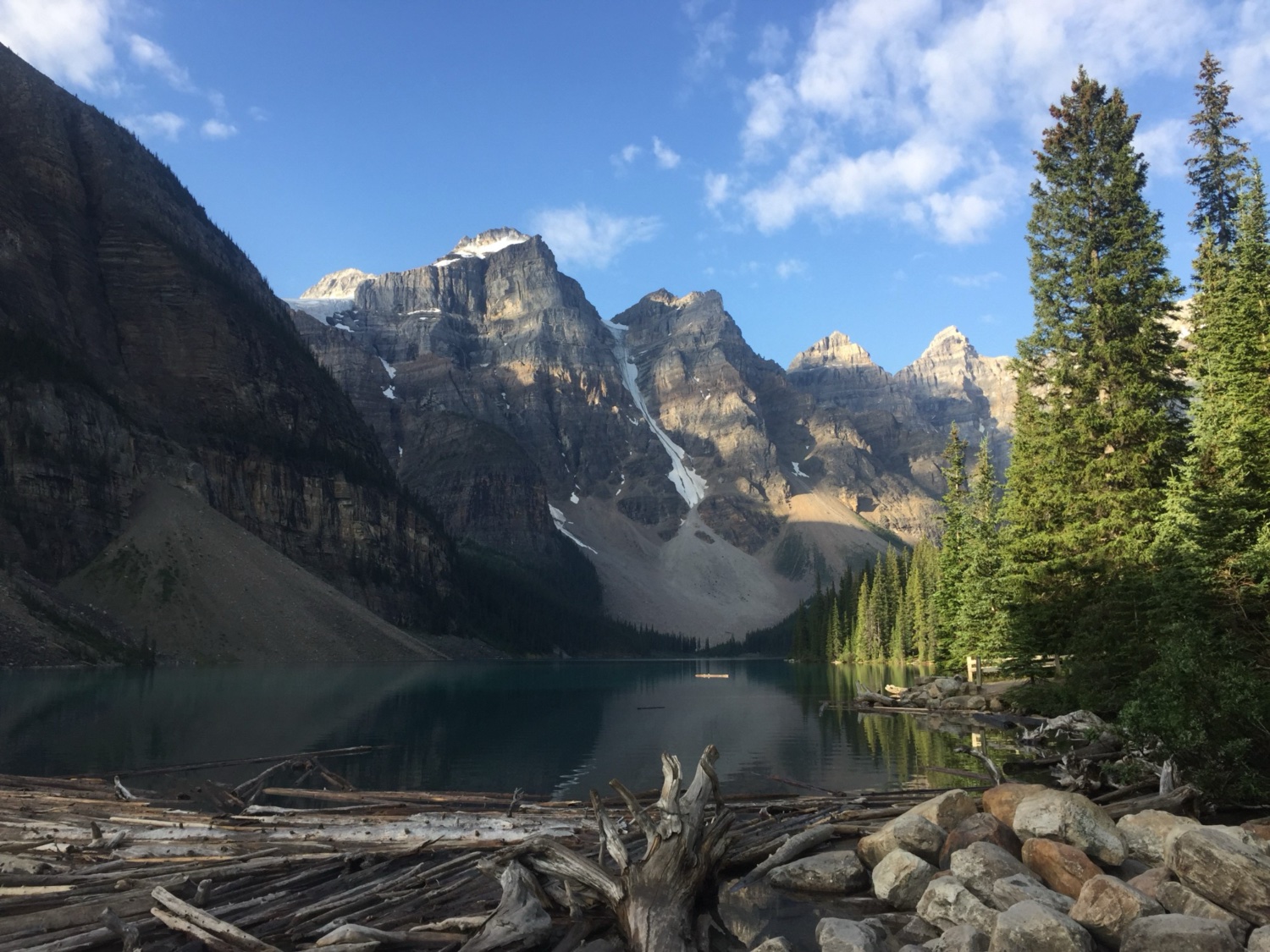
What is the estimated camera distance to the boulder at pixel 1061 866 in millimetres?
11945

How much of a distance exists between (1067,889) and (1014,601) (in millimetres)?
28680

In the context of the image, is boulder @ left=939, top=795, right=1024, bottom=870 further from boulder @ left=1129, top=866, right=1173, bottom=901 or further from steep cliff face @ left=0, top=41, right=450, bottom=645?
steep cliff face @ left=0, top=41, right=450, bottom=645

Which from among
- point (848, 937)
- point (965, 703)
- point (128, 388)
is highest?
point (128, 388)

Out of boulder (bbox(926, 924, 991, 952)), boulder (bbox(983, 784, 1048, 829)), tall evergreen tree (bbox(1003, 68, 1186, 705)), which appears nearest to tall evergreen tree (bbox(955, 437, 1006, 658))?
tall evergreen tree (bbox(1003, 68, 1186, 705))

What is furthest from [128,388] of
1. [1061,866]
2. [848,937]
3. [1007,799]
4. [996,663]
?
[1061,866]

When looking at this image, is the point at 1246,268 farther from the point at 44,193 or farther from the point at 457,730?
the point at 44,193

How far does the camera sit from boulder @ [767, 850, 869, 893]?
546 inches

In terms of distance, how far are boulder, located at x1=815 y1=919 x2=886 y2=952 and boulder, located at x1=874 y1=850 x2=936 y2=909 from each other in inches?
69.5

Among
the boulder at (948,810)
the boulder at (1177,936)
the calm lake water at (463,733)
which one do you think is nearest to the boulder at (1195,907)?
the boulder at (1177,936)

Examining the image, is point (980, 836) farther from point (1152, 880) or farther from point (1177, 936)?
point (1177, 936)

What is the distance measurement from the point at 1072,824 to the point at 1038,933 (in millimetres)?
3983

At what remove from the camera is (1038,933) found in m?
9.95

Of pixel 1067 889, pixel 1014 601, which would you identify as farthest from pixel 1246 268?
pixel 1067 889

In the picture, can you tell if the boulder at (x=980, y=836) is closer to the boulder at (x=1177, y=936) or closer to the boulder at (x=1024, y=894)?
the boulder at (x=1024, y=894)
